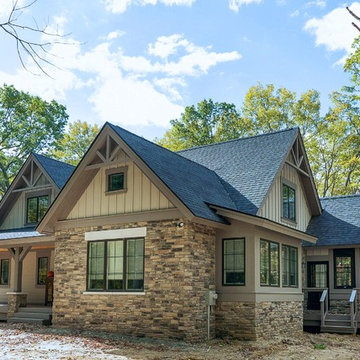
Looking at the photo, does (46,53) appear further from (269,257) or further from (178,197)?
(269,257)

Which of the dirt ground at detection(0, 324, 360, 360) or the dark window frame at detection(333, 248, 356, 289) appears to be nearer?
the dirt ground at detection(0, 324, 360, 360)

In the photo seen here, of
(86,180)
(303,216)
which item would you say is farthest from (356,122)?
(86,180)

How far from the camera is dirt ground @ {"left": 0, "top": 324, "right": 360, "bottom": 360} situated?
10.9 meters

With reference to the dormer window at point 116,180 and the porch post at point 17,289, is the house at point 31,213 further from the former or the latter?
the dormer window at point 116,180

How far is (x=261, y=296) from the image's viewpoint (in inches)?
557

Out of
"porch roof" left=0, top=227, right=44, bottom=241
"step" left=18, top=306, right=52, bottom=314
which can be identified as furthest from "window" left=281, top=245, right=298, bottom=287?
"porch roof" left=0, top=227, right=44, bottom=241

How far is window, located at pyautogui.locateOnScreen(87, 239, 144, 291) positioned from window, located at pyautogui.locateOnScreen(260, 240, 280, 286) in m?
3.40

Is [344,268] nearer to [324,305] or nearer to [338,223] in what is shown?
[324,305]

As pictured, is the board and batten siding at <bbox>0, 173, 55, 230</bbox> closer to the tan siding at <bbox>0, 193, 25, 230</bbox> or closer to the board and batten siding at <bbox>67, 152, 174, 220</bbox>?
the tan siding at <bbox>0, 193, 25, 230</bbox>

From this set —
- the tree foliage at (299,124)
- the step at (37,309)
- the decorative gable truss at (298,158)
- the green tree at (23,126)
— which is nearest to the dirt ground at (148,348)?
the step at (37,309)

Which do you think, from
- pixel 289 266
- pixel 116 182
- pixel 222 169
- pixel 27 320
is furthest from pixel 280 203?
pixel 27 320

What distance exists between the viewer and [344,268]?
59.8 feet

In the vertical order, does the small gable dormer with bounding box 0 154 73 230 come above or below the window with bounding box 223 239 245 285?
above

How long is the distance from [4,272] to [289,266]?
491 inches
